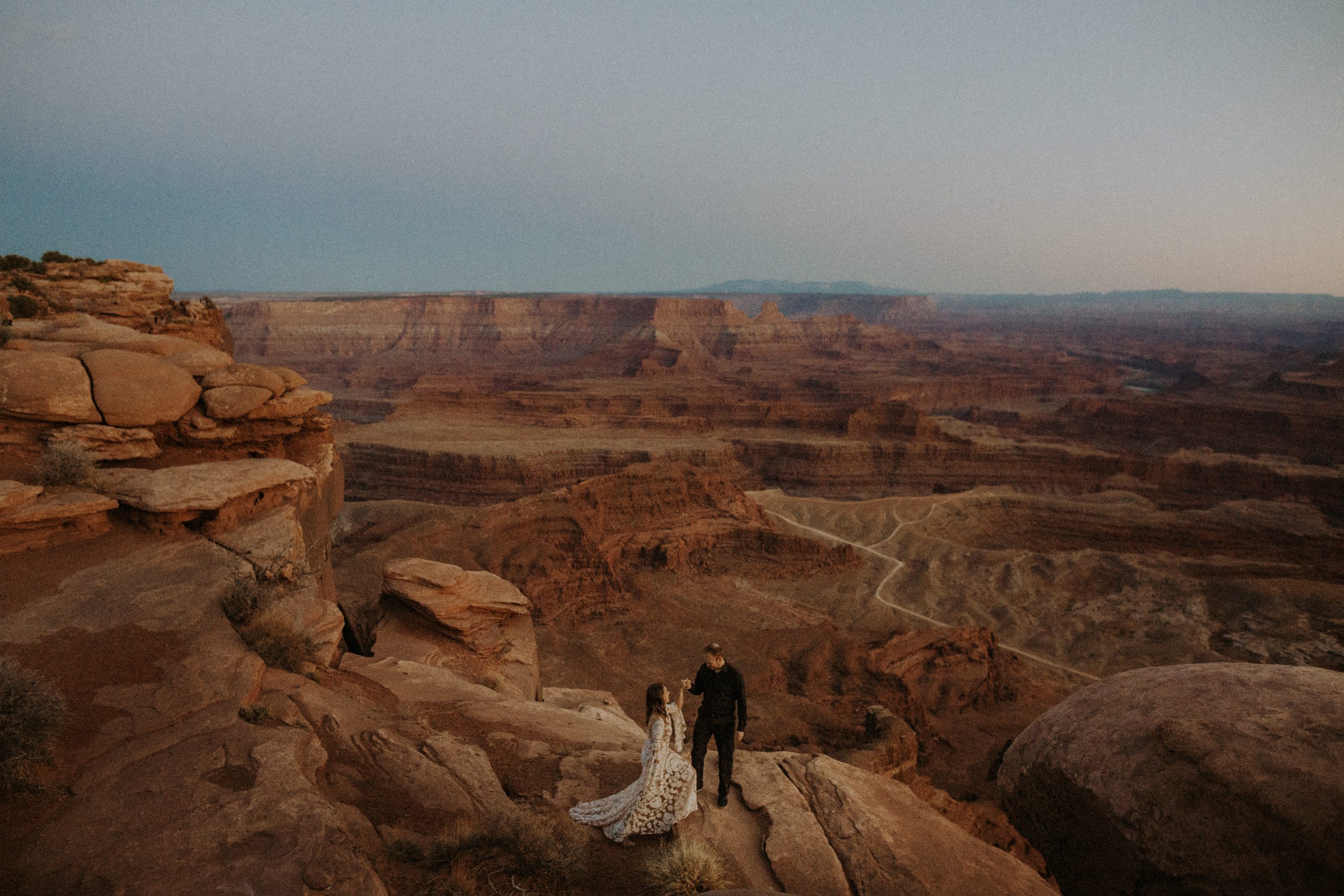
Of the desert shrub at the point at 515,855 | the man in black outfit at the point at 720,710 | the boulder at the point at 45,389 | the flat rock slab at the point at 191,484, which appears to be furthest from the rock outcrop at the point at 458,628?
the desert shrub at the point at 515,855

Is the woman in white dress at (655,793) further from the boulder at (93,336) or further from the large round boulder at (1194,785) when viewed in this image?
the boulder at (93,336)

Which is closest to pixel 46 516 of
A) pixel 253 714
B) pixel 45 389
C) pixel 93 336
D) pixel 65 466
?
pixel 65 466

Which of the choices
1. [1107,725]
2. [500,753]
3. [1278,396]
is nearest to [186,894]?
[500,753]

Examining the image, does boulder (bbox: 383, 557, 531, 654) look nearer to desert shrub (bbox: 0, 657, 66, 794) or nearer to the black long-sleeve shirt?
desert shrub (bbox: 0, 657, 66, 794)

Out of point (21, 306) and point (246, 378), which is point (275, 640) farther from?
point (21, 306)

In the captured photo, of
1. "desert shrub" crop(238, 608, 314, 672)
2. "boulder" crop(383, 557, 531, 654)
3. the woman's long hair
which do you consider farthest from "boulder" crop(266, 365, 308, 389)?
the woman's long hair

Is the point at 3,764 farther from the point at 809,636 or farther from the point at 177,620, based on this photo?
the point at 809,636

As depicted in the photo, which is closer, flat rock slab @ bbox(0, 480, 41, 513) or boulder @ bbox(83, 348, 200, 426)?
flat rock slab @ bbox(0, 480, 41, 513)
